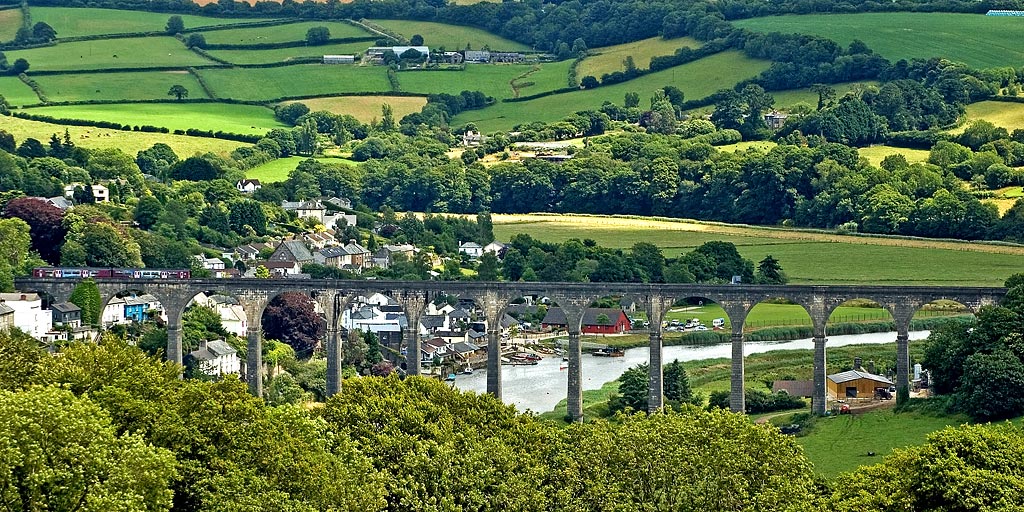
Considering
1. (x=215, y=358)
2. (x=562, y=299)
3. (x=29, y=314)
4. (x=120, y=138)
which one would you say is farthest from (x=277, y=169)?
(x=562, y=299)

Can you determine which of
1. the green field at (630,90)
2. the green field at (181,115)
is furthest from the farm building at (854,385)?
the green field at (630,90)

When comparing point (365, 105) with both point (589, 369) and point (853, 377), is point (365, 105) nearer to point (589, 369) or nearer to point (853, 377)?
point (589, 369)

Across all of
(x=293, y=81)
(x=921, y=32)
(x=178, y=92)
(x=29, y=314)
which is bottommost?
(x=29, y=314)

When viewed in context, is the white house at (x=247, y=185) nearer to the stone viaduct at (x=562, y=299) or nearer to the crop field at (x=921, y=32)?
the stone viaduct at (x=562, y=299)

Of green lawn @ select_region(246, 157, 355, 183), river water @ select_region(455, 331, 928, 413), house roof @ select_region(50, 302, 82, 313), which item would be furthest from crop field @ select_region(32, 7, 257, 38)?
house roof @ select_region(50, 302, 82, 313)

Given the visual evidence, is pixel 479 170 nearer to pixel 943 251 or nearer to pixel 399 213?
pixel 399 213

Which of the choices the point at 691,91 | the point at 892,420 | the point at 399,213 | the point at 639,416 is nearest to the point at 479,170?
the point at 399,213

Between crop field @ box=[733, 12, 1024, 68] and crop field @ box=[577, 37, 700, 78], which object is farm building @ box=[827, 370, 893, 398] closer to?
crop field @ box=[733, 12, 1024, 68]
